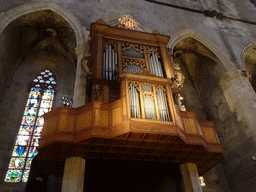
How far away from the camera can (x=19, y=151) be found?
936 centimetres

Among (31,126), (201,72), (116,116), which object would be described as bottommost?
(116,116)

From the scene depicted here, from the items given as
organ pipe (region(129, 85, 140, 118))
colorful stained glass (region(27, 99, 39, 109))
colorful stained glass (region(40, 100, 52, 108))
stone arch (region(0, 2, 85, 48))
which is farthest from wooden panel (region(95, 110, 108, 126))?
colorful stained glass (region(27, 99, 39, 109))

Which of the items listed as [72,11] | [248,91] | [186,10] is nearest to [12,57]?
[72,11]

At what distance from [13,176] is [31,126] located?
7.11 feet

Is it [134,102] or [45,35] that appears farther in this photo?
[45,35]

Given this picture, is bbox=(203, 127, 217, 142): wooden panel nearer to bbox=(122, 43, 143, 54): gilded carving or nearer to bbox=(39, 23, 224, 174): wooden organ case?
bbox=(39, 23, 224, 174): wooden organ case

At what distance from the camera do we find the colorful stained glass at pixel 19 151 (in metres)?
9.27

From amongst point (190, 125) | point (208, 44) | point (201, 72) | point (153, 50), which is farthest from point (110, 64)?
point (201, 72)

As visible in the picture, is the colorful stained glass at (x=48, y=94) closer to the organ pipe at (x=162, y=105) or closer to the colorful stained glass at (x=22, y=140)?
the colorful stained glass at (x=22, y=140)

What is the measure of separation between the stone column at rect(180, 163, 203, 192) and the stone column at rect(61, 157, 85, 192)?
3.23 meters

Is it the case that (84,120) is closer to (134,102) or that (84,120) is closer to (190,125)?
(134,102)

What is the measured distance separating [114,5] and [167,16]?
308cm

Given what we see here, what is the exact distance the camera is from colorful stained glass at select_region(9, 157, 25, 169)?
8.97m

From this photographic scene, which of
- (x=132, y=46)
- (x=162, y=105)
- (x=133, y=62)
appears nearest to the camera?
(x=162, y=105)
